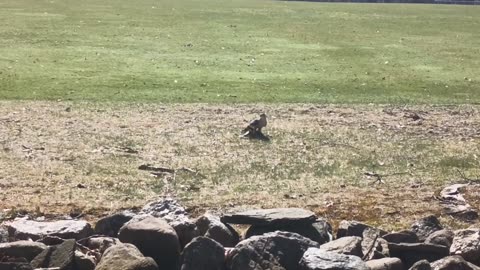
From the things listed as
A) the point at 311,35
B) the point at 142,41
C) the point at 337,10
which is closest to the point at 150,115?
the point at 142,41

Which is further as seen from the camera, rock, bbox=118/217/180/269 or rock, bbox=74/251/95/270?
rock, bbox=118/217/180/269

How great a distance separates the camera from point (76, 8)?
39094 millimetres

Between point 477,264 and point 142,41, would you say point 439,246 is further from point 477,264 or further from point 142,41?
point 142,41

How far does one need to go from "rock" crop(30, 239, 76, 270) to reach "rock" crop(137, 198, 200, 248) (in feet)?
3.43

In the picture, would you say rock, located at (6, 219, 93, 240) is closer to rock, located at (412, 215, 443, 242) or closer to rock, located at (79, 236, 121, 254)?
rock, located at (79, 236, 121, 254)

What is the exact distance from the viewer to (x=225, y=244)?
7684 mm

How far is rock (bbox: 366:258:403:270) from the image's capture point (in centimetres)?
712

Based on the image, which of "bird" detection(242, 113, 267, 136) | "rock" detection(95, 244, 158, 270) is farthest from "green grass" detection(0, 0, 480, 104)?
"rock" detection(95, 244, 158, 270)

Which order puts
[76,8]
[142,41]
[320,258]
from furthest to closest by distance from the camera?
[76,8] < [142,41] < [320,258]

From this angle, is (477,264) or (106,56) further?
(106,56)

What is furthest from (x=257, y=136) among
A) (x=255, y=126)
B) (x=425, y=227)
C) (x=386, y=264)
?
(x=386, y=264)

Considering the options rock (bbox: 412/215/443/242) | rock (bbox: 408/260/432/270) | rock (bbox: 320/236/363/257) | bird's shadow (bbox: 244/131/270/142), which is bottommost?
bird's shadow (bbox: 244/131/270/142)

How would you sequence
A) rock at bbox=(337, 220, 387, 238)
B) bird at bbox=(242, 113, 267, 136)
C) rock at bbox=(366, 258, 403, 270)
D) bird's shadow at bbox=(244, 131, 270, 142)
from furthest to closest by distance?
bird at bbox=(242, 113, 267, 136), bird's shadow at bbox=(244, 131, 270, 142), rock at bbox=(337, 220, 387, 238), rock at bbox=(366, 258, 403, 270)

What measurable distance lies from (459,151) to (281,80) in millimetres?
7861
